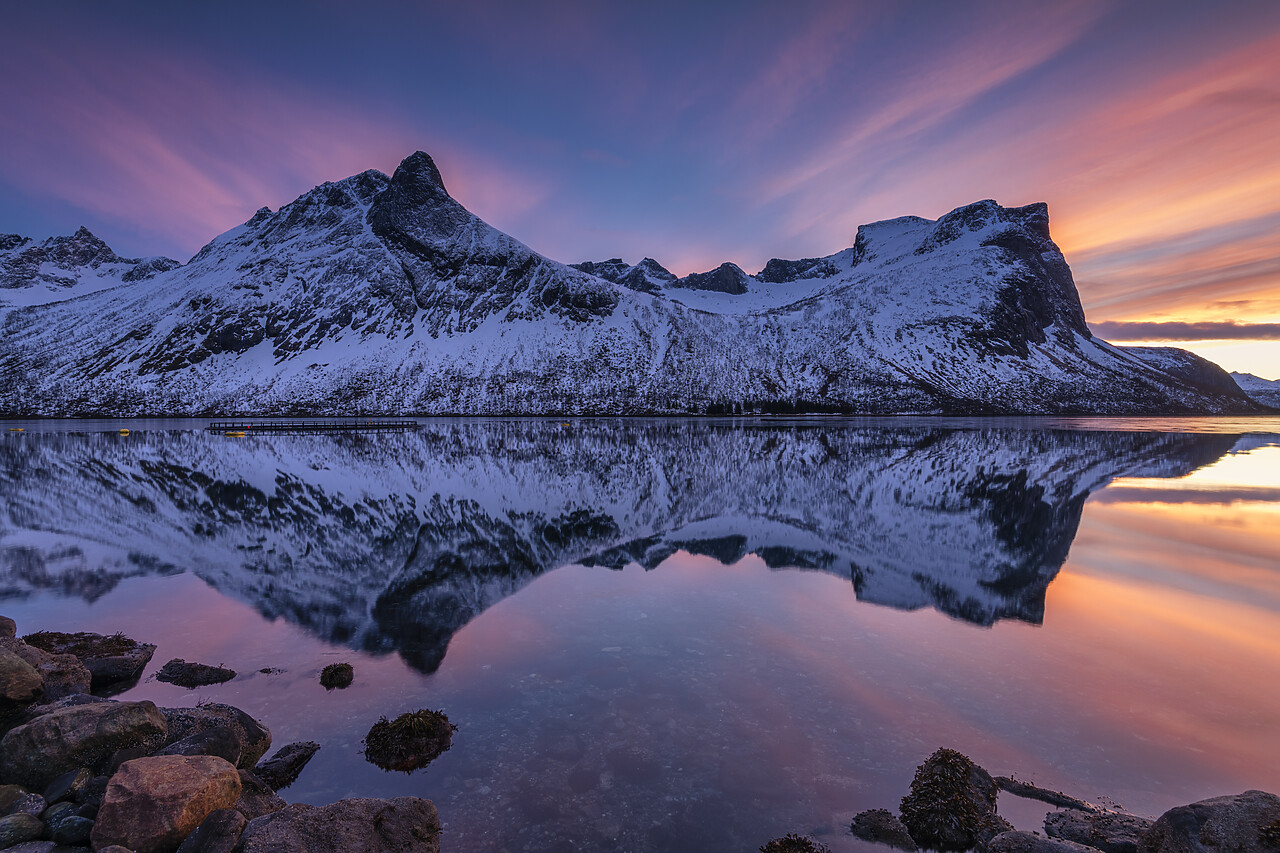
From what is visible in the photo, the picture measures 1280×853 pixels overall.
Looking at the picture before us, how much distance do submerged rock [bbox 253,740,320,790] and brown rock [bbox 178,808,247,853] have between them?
1.68 m

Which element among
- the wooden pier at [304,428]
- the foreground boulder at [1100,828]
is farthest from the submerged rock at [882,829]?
the wooden pier at [304,428]

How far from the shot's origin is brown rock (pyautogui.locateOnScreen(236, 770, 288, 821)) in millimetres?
7016

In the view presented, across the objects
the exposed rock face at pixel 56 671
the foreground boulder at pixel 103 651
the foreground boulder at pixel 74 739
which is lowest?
the foreground boulder at pixel 103 651

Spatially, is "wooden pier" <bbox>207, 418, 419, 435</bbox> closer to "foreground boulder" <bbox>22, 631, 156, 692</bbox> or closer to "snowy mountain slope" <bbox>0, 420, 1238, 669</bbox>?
"snowy mountain slope" <bbox>0, 420, 1238, 669</bbox>

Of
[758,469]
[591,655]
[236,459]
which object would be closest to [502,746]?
[591,655]

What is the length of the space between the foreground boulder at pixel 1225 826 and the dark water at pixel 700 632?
4.59ft

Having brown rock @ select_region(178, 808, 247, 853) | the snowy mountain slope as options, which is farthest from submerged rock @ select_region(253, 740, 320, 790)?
the snowy mountain slope

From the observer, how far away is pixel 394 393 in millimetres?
172625

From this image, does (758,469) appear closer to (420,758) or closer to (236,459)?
(420,758)

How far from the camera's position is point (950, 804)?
285 inches

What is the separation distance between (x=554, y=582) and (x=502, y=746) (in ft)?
29.1

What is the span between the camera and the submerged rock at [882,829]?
6.90 meters

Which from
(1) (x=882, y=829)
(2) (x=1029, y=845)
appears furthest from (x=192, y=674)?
(2) (x=1029, y=845)

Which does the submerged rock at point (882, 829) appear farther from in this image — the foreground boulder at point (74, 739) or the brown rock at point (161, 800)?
the foreground boulder at point (74, 739)
